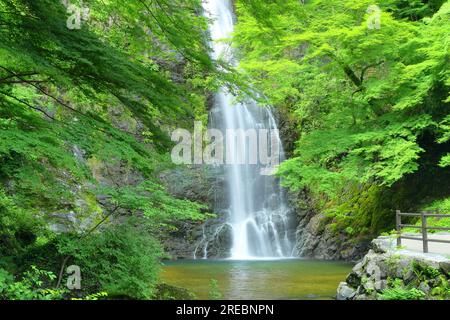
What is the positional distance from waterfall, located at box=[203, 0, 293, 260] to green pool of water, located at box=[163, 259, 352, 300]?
2.54m

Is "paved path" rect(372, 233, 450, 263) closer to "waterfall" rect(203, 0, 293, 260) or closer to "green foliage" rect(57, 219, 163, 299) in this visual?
"green foliage" rect(57, 219, 163, 299)

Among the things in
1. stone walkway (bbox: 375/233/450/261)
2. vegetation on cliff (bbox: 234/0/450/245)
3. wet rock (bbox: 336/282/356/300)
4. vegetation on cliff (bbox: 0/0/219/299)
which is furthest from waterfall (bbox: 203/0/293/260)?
vegetation on cliff (bbox: 0/0/219/299)

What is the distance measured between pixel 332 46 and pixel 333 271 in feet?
22.2

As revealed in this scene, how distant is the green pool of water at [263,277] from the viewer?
33.5ft

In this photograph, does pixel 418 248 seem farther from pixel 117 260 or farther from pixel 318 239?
pixel 318 239

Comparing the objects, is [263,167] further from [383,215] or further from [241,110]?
[383,215]

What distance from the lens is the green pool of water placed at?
402 inches

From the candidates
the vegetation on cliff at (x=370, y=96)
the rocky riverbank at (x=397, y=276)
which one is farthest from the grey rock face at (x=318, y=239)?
the rocky riverbank at (x=397, y=276)

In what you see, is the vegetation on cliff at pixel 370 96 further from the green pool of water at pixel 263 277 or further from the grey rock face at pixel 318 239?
the green pool of water at pixel 263 277

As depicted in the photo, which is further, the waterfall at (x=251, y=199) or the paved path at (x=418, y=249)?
the waterfall at (x=251, y=199)

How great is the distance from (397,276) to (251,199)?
13.0 m

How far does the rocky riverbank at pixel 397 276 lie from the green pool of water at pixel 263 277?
3.05 feet

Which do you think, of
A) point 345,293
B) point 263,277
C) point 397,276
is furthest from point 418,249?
point 263,277
